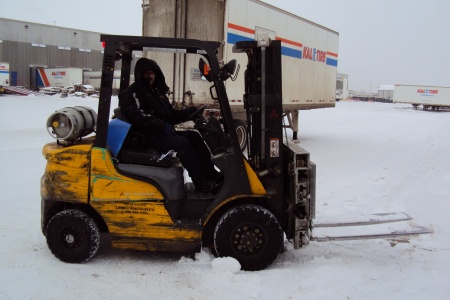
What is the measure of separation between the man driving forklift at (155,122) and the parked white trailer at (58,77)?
155 ft

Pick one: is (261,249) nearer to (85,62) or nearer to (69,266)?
(69,266)

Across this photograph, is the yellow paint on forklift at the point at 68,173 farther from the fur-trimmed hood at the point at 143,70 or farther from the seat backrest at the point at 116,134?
the fur-trimmed hood at the point at 143,70

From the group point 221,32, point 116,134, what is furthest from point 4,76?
point 116,134

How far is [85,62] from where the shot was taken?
59.5 metres

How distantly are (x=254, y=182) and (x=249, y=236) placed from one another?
1.77ft

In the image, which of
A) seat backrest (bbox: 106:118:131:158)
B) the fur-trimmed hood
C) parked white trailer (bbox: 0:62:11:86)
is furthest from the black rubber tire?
parked white trailer (bbox: 0:62:11:86)

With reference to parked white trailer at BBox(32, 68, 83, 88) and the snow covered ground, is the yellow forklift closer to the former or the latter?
the snow covered ground

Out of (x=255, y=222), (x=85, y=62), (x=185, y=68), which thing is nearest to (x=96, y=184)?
(x=255, y=222)

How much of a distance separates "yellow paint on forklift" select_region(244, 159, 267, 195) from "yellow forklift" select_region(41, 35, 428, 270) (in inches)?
0.4

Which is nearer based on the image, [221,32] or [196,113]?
[196,113]

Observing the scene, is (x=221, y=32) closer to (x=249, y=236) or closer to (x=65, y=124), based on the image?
(x=65, y=124)

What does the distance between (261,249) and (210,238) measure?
55 cm

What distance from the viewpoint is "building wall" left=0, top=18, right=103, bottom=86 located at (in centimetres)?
5275

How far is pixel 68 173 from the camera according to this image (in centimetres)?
434
